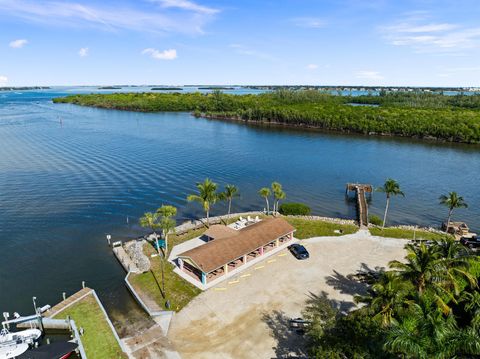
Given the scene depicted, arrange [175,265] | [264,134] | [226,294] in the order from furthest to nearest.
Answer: [264,134] → [175,265] → [226,294]

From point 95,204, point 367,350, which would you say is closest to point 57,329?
point 367,350

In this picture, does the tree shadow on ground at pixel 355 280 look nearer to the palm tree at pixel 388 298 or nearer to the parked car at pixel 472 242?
the palm tree at pixel 388 298

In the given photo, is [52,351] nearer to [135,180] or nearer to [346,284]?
[346,284]

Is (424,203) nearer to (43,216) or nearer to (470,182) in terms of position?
(470,182)

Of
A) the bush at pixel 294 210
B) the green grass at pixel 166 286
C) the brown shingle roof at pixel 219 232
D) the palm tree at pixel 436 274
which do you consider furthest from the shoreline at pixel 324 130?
the green grass at pixel 166 286

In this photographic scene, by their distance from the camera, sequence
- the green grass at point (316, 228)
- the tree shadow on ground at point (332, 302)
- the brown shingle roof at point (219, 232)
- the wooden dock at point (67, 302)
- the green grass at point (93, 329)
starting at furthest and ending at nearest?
the green grass at point (316, 228) → the brown shingle roof at point (219, 232) → the wooden dock at point (67, 302) → the tree shadow on ground at point (332, 302) → the green grass at point (93, 329)

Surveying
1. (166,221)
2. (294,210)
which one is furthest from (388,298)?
(294,210)
